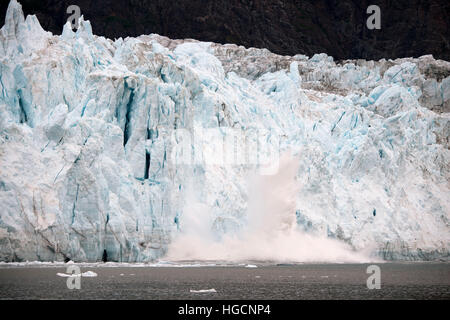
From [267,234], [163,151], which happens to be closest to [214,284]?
[163,151]

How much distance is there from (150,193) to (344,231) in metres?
20.8

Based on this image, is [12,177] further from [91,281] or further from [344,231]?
[344,231]

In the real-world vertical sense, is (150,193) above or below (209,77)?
below

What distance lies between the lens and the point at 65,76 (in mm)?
54094

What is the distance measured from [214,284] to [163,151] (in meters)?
15.4

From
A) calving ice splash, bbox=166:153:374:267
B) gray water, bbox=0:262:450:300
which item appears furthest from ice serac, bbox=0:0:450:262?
gray water, bbox=0:262:450:300

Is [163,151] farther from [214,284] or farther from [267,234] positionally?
[214,284]

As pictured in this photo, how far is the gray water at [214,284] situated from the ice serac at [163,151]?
3564 mm

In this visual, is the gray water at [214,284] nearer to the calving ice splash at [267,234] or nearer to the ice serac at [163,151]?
the ice serac at [163,151]

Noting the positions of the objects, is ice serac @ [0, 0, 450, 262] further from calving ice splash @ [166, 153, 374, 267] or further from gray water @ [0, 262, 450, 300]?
gray water @ [0, 262, 450, 300]

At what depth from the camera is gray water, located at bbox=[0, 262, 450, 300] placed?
35.6m

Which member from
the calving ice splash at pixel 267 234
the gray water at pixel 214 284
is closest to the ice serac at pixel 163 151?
the calving ice splash at pixel 267 234
